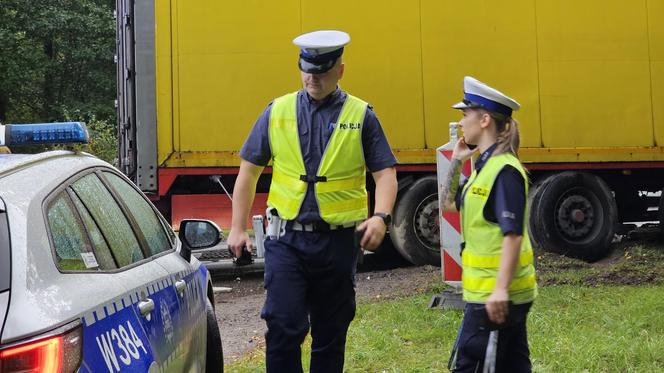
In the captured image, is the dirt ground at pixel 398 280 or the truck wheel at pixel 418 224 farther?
the truck wheel at pixel 418 224

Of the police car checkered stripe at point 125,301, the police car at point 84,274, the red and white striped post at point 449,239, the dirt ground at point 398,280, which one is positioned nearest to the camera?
the police car at point 84,274

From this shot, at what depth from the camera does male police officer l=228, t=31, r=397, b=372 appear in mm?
3396

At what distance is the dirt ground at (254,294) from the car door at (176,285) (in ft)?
5.97

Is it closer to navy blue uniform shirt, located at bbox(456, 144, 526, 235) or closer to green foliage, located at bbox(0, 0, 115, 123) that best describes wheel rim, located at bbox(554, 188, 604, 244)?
navy blue uniform shirt, located at bbox(456, 144, 526, 235)

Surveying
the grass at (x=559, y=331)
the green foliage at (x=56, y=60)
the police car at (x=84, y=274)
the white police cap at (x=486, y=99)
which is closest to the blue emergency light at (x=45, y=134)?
the police car at (x=84, y=274)

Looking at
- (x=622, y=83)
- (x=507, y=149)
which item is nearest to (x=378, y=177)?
(x=507, y=149)

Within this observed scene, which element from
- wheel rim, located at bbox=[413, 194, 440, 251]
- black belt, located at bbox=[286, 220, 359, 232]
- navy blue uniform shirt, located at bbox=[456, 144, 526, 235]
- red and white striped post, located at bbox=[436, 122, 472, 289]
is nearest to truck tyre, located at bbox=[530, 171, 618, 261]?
wheel rim, located at bbox=[413, 194, 440, 251]

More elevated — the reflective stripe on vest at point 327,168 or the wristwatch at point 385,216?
the reflective stripe on vest at point 327,168

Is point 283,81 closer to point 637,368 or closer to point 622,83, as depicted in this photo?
point 622,83

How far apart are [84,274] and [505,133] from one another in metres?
1.71

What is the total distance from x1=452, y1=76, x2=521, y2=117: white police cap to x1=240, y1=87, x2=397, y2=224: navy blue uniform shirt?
1.80 feet

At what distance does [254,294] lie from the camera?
8.28 metres

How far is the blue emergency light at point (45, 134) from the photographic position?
2.99 metres

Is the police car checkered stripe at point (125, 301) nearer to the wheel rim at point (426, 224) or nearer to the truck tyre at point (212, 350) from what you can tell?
the truck tyre at point (212, 350)
